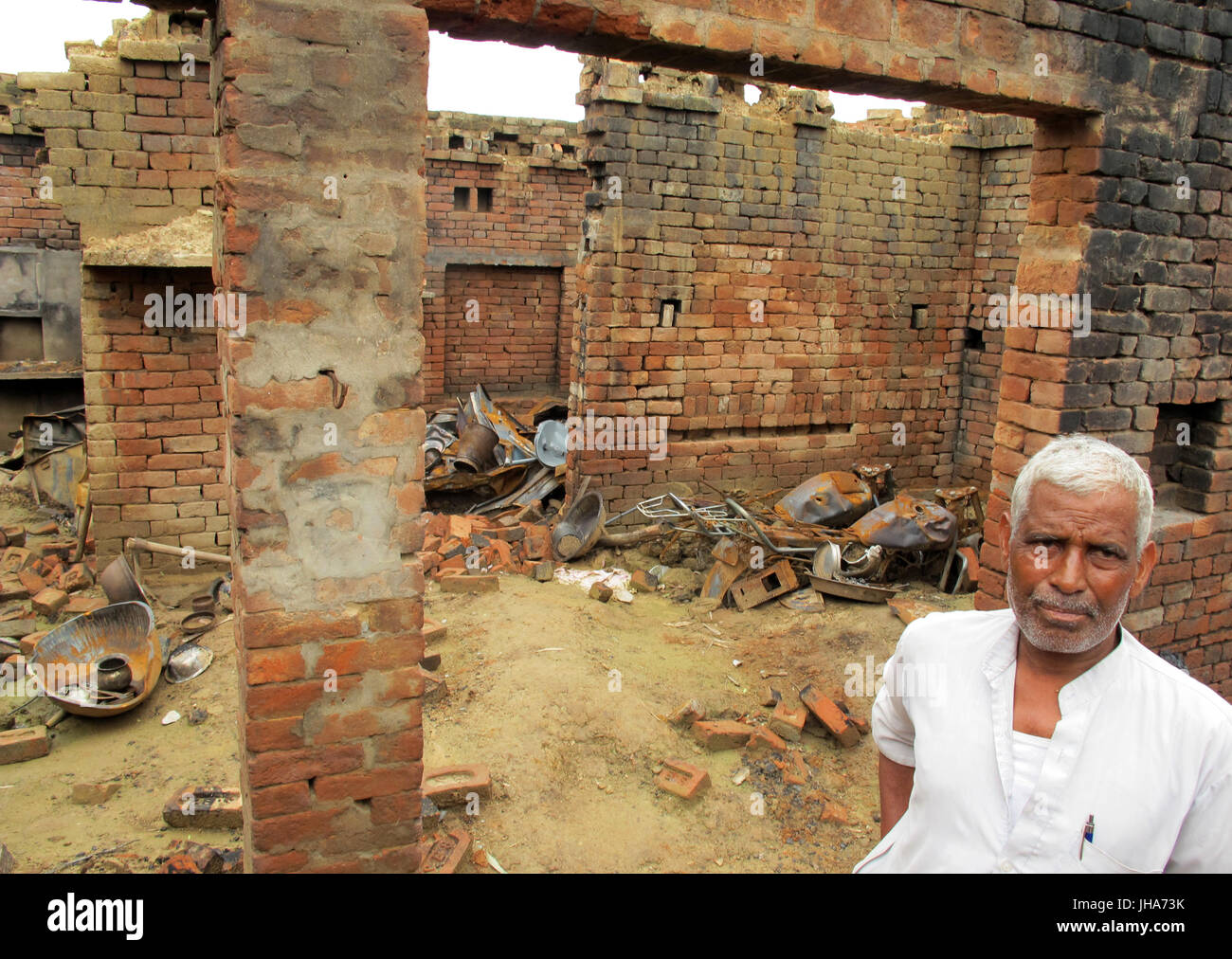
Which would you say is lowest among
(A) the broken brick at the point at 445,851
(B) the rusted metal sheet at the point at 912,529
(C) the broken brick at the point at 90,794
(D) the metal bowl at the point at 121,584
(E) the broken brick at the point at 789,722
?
(C) the broken brick at the point at 90,794

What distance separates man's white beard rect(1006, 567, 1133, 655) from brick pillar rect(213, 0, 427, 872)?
6.86 feet

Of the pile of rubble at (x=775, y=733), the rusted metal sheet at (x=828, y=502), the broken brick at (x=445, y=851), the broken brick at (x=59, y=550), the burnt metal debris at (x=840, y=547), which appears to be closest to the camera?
the broken brick at (x=445, y=851)

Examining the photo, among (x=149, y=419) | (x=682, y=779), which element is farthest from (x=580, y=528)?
(x=682, y=779)

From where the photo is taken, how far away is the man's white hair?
1770 mm

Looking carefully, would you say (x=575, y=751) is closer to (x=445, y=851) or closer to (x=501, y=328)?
(x=445, y=851)

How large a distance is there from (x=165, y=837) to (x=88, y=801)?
2.19 feet

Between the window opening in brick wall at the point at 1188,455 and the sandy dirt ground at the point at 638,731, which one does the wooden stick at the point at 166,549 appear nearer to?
the sandy dirt ground at the point at 638,731

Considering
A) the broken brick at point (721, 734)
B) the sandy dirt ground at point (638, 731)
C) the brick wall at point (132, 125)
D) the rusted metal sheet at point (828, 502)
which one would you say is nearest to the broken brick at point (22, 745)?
the sandy dirt ground at point (638, 731)

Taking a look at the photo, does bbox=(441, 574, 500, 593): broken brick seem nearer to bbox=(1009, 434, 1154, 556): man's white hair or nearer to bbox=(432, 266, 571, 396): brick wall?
bbox=(1009, 434, 1154, 556): man's white hair

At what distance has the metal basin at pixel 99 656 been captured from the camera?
5.39m

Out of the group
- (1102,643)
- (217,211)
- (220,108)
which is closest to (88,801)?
(217,211)

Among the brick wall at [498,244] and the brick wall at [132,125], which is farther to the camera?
the brick wall at [498,244]

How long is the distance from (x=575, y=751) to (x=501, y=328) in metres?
11.4

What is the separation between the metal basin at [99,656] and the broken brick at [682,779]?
3.30 metres
